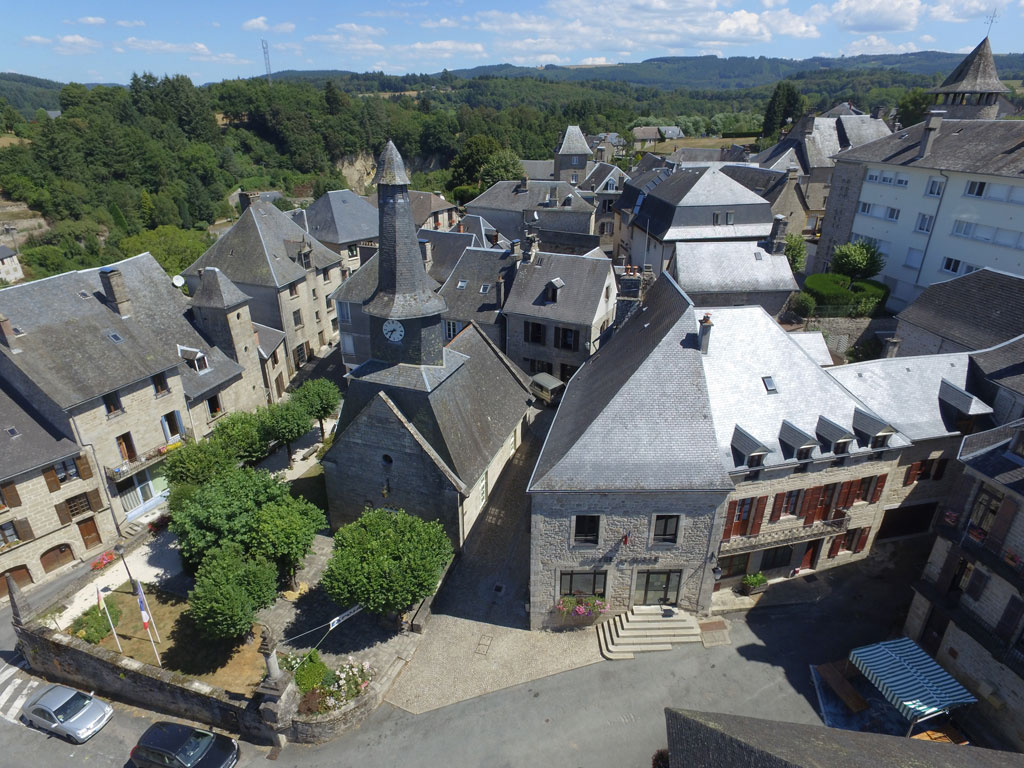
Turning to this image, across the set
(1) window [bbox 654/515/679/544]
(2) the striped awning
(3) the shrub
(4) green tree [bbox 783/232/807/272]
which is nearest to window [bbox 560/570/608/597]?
(1) window [bbox 654/515/679/544]

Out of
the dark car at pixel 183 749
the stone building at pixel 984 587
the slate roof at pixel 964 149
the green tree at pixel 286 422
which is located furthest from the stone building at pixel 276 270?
the slate roof at pixel 964 149

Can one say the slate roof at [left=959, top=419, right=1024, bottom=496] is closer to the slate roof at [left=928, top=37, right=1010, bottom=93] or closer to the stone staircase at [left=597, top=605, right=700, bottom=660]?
the stone staircase at [left=597, top=605, right=700, bottom=660]

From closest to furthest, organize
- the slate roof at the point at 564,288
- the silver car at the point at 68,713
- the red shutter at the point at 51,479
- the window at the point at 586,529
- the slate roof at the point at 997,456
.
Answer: the slate roof at the point at 997,456
the silver car at the point at 68,713
the window at the point at 586,529
the red shutter at the point at 51,479
the slate roof at the point at 564,288

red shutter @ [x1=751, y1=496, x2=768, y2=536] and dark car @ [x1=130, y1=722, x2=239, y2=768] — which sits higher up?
red shutter @ [x1=751, y1=496, x2=768, y2=536]

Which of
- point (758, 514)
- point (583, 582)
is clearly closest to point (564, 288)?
point (758, 514)

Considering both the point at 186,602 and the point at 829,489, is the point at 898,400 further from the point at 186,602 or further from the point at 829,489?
the point at 186,602

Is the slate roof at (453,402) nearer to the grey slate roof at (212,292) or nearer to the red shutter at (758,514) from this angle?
the red shutter at (758,514)
